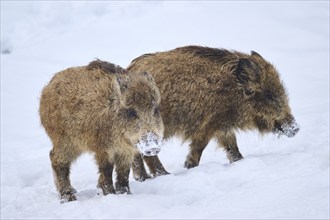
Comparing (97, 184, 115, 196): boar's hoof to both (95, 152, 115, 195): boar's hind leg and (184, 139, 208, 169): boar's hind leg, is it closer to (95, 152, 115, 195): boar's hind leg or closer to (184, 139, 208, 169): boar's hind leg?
(95, 152, 115, 195): boar's hind leg

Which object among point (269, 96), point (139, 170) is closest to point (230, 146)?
point (269, 96)

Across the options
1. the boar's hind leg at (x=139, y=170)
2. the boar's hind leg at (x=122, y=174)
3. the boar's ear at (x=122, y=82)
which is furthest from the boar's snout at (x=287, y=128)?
the boar's ear at (x=122, y=82)

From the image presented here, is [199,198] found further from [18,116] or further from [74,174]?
[18,116]

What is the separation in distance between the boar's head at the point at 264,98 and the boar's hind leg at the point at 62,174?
2.82 meters

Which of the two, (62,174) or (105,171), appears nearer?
(105,171)

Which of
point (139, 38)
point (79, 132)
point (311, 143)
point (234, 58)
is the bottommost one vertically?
point (311, 143)

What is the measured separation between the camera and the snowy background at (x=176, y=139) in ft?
18.1

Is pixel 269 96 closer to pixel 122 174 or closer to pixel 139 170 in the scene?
pixel 139 170

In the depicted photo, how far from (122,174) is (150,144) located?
3.36ft

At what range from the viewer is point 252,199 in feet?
17.2

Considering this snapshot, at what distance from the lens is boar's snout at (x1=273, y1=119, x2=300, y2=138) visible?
26.8ft

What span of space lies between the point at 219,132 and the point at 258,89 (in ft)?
2.96

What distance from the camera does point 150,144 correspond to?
6082 millimetres

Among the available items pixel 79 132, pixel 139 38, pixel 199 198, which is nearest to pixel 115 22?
pixel 139 38
